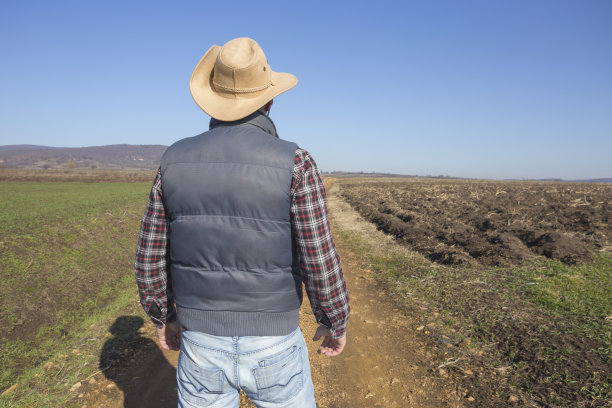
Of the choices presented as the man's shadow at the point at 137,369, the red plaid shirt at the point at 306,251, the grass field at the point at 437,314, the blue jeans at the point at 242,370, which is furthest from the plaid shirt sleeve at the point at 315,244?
the man's shadow at the point at 137,369

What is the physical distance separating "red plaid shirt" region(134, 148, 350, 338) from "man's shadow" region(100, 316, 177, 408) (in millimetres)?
2522

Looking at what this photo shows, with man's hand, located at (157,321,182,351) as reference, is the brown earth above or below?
below

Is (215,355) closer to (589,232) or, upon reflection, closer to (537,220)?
(589,232)

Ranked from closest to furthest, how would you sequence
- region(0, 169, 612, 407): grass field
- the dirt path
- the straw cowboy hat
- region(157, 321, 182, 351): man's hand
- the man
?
the man, the straw cowboy hat, region(157, 321, 182, 351): man's hand, the dirt path, region(0, 169, 612, 407): grass field

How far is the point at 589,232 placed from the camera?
10.5 metres

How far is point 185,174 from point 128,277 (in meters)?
7.94

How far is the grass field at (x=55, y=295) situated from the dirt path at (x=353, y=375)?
51 cm

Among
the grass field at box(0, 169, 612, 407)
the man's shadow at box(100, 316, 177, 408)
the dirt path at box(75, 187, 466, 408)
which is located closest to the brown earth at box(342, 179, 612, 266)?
the grass field at box(0, 169, 612, 407)

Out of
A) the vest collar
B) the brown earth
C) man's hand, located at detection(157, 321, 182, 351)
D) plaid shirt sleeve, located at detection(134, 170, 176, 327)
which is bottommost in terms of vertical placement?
the brown earth

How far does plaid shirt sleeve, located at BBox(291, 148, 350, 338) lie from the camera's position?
155 cm

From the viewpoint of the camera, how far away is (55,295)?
21.2 feet

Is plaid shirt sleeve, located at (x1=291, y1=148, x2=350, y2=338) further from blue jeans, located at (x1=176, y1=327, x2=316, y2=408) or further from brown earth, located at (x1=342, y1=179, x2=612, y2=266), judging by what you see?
brown earth, located at (x1=342, y1=179, x2=612, y2=266)

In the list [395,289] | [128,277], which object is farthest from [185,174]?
[128,277]

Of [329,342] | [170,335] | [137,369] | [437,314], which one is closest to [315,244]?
[329,342]
